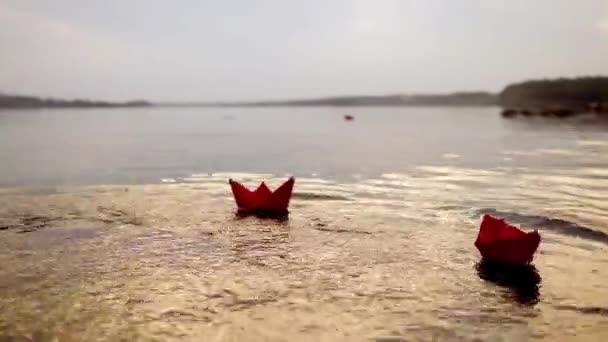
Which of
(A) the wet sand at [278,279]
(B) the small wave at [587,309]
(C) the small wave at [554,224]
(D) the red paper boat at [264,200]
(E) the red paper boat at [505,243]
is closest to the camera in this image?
(A) the wet sand at [278,279]

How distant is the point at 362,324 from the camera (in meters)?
3.90

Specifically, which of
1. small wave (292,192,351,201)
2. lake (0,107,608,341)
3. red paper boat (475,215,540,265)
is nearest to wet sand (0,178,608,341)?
lake (0,107,608,341)

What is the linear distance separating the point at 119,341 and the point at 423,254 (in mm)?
2824

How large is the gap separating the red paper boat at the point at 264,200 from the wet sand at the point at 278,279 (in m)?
0.19

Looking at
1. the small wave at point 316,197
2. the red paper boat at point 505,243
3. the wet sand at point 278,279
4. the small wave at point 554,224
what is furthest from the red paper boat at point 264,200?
the red paper boat at point 505,243

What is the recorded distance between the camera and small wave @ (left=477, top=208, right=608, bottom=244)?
252 inches

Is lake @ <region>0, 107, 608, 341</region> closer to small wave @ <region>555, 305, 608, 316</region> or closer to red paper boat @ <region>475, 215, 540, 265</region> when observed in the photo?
small wave @ <region>555, 305, 608, 316</region>

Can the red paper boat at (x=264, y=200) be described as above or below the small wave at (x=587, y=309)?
above

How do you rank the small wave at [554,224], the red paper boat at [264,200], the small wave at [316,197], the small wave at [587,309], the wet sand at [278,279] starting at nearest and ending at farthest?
1. the wet sand at [278,279]
2. the small wave at [587,309]
3. the small wave at [554,224]
4. the red paper boat at [264,200]
5. the small wave at [316,197]

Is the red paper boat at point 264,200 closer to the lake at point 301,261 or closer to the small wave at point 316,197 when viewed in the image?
the lake at point 301,261

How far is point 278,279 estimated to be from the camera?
478 centimetres

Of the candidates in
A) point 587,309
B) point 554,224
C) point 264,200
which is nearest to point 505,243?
point 587,309

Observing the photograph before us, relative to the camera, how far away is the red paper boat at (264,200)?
727 cm

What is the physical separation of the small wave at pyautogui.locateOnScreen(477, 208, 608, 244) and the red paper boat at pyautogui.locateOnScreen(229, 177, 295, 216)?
2.33 m
